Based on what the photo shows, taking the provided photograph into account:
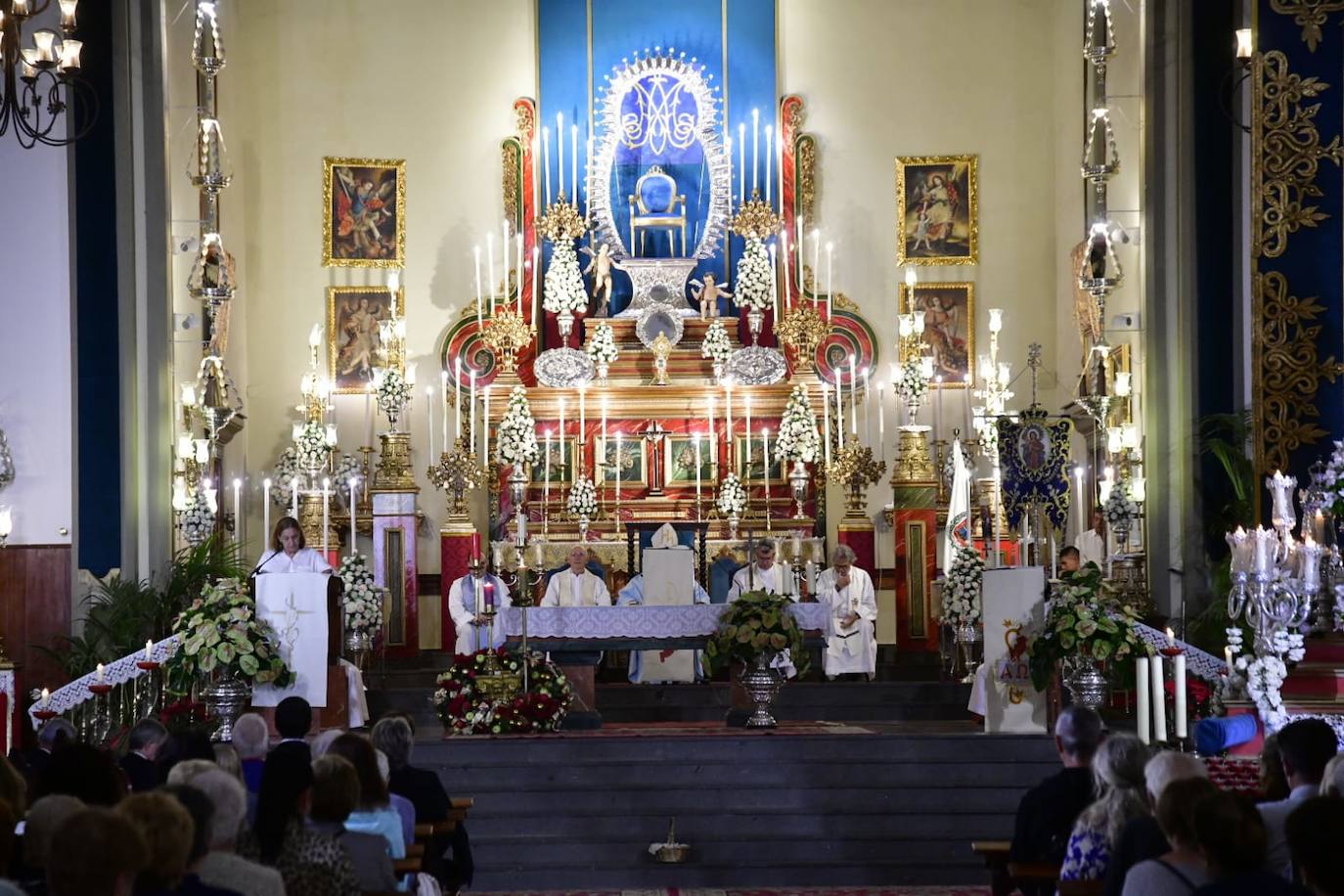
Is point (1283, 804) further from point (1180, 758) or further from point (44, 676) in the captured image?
point (44, 676)

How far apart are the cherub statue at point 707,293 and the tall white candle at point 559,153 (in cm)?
198

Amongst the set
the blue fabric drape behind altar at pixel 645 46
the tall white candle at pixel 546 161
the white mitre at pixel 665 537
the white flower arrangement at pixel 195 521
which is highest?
the blue fabric drape behind altar at pixel 645 46

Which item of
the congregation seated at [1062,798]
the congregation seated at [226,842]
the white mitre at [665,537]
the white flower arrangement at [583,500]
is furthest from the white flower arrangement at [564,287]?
the congregation seated at [226,842]

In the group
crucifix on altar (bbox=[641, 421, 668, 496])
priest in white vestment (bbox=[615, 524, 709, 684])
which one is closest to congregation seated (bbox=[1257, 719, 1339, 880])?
priest in white vestment (bbox=[615, 524, 709, 684])

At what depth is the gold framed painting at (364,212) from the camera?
22344mm

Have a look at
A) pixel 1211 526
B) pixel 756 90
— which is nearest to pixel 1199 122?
pixel 1211 526

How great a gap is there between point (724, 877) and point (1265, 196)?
7.54 metres

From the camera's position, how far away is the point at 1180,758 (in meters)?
6.20

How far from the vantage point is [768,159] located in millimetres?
22141

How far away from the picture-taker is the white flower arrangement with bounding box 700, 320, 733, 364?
2117cm

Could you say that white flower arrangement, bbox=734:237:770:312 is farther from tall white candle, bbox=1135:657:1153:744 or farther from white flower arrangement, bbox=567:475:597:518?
tall white candle, bbox=1135:657:1153:744

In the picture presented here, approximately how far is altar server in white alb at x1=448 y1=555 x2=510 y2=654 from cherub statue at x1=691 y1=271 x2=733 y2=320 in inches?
174

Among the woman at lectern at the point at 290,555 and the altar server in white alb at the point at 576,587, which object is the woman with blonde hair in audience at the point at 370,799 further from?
the altar server in white alb at the point at 576,587

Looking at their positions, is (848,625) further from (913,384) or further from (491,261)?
(491,261)
